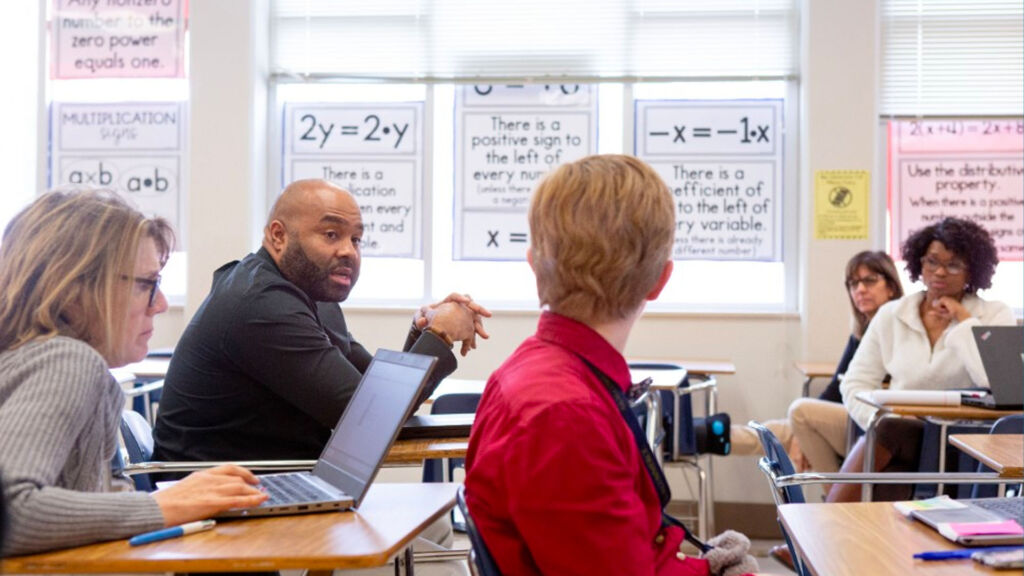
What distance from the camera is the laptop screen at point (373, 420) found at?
180cm

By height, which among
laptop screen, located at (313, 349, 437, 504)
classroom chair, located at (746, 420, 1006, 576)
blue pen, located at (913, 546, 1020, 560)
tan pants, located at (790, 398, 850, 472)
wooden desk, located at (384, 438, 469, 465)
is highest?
laptop screen, located at (313, 349, 437, 504)

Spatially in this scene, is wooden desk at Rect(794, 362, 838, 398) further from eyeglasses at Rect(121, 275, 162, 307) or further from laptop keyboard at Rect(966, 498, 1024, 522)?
eyeglasses at Rect(121, 275, 162, 307)

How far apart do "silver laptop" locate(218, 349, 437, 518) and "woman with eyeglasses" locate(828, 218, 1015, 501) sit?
278cm

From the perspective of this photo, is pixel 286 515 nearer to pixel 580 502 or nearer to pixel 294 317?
pixel 580 502

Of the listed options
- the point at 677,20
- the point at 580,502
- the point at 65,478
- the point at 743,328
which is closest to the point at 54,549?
the point at 65,478

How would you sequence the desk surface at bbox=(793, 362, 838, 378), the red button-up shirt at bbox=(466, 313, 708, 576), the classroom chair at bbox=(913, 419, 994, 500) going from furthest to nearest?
the desk surface at bbox=(793, 362, 838, 378) < the classroom chair at bbox=(913, 419, 994, 500) < the red button-up shirt at bbox=(466, 313, 708, 576)

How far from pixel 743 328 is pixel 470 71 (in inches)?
81.8

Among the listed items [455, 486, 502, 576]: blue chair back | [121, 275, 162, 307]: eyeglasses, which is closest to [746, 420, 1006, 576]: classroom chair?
[455, 486, 502, 576]: blue chair back

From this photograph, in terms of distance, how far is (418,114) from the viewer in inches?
242

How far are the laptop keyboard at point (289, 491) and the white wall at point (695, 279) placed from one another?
13.0ft

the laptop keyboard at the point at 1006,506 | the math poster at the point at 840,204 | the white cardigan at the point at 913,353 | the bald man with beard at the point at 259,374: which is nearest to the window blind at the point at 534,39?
the math poster at the point at 840,204

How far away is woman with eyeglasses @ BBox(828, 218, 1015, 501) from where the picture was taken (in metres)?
4.35

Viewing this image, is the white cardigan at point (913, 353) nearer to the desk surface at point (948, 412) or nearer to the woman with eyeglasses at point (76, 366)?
the desk surface at point (948, 412)

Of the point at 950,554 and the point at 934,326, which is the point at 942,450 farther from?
the point at 950,554
